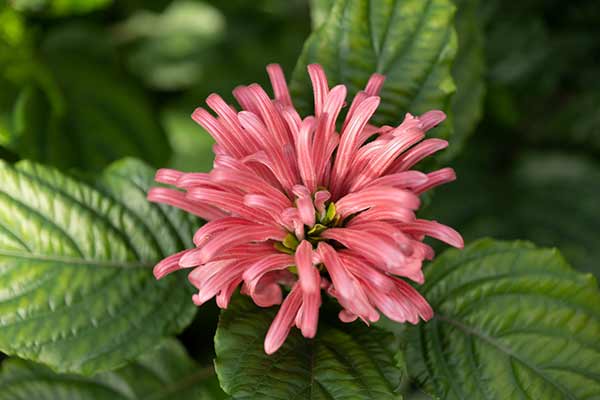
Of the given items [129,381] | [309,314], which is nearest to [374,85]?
[309,314]

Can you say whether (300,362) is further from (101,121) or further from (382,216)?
(101,121)

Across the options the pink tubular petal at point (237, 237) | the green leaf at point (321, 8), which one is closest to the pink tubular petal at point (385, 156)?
the pink tubular petal at point (237, 237)

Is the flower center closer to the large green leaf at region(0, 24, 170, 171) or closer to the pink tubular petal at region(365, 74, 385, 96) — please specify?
the pink tubular petal at region(365, 74, 385, 96)

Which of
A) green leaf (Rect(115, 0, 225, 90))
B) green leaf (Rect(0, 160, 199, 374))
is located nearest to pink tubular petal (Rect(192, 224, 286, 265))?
green leaf (Rect(0, 160, 199, 374))

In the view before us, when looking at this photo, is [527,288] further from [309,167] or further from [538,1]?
[538,1]

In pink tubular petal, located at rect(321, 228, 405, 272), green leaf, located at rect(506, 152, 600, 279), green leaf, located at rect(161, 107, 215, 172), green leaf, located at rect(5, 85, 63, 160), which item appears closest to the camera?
pink tubular petal, located at rect(321, 228, 405, 272)

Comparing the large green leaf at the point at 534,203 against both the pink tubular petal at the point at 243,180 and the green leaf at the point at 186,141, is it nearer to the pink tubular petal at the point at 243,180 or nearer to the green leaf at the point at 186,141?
the green leaf at the point at 186,141
